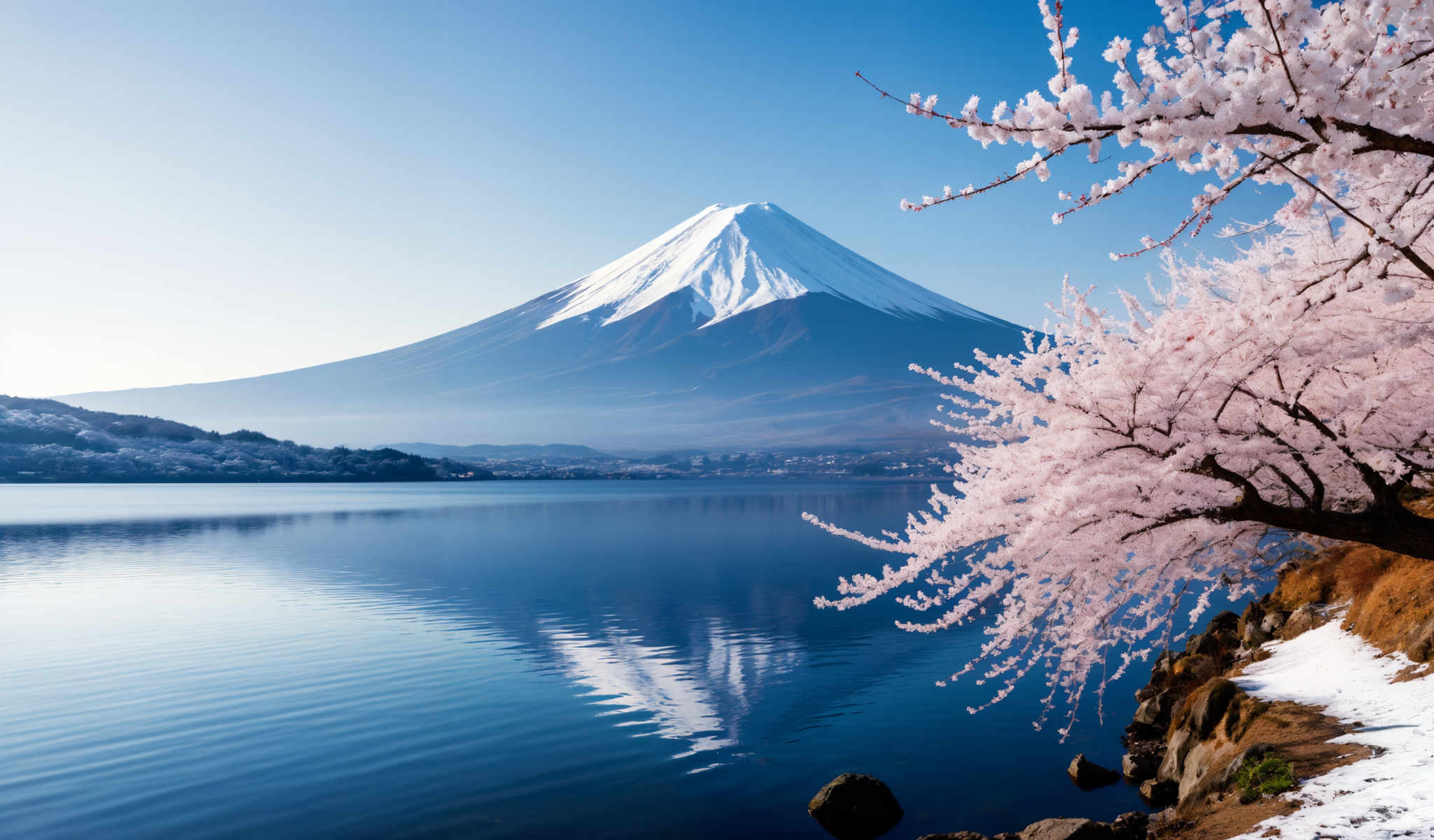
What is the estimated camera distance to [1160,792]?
36.6ft

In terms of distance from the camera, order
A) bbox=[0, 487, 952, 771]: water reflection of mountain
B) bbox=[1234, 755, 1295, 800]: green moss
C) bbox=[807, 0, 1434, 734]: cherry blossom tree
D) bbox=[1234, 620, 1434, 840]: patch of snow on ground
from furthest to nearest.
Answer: bbox=[0, 487, 952, 771]: water reflection of mountain → bbox=[1234, 755, 1295, 800]: green moss → bbox=[1234, 620, 1434, 840]: patch of snow on ground → bbox=[807, 0, 1434, 734]: cherry blossom tree

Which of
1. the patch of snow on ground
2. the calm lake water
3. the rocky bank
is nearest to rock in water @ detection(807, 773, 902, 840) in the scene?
the calm lake water

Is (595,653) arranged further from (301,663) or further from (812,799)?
(812,799)

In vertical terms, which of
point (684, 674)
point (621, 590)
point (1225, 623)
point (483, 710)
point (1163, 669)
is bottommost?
point (621, 590)

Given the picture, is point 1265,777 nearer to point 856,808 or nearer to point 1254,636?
point 856,808

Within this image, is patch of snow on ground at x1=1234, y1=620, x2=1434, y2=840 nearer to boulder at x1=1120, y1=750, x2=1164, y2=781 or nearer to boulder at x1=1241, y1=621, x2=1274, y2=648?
boulder at x1=1241, y1=621, x2=1274, y2=648

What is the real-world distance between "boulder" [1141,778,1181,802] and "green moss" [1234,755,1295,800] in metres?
3.49

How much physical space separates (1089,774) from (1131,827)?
11.5 feet

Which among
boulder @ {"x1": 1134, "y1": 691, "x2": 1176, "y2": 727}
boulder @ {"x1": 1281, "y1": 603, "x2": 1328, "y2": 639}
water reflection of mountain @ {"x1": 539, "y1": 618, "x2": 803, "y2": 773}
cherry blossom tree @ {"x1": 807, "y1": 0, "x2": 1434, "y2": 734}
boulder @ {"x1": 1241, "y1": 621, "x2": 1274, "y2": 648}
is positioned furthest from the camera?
water reflection of mountain @ {"x1": 539, "y1": 618, "x2": 803, "y2": 773}

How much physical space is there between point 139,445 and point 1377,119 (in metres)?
215

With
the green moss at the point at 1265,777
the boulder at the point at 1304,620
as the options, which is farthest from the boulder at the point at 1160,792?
the green moss at the point at 1265,777

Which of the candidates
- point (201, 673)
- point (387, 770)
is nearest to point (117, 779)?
point (387, 770)

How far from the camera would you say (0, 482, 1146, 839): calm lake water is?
1193 centimetres

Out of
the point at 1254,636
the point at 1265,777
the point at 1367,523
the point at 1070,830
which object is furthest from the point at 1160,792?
the point at 1367,523
